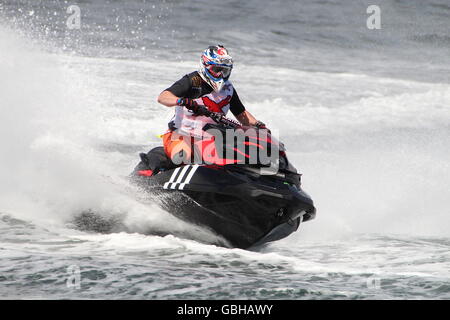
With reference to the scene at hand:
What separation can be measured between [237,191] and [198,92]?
1.16 m

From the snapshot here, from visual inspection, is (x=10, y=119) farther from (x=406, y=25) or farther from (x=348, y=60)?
(x=406, y=25)

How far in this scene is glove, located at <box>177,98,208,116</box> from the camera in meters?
5.96

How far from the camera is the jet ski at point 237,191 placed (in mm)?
5859

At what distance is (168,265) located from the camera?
5.49 m

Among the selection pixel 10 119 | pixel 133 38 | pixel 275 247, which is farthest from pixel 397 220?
pixel 133 38

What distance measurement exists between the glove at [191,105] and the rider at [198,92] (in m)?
0.15

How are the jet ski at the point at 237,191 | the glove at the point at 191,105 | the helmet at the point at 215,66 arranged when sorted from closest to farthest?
the jet ski at the point at 237,191 → the glove at the point at 191,105 → the helmet at the point at 215,66

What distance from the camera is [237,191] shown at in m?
5.82

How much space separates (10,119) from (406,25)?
19.7 metres
